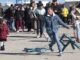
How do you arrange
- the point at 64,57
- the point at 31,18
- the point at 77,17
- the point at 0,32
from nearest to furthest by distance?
1. the point at 64,57
2. the point at 0,32
3. the point at 77,17
4. the point at 31,18

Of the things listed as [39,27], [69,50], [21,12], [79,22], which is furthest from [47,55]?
[21,12]

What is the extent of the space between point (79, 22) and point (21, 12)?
938cm

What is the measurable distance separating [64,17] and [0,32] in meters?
12.9

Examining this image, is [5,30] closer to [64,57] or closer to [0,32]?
[0,32]

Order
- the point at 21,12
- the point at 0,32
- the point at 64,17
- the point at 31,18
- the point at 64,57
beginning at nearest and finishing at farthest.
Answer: the point at 64,57
the point at 0,32
the point at 31,18
the point at 21,12
the point at 64,17

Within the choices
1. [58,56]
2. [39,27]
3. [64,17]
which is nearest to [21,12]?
[64,17]

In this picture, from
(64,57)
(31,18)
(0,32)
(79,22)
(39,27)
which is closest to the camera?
(64,57)

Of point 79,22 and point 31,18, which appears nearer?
point 79,22

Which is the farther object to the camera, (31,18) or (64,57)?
(31,18)

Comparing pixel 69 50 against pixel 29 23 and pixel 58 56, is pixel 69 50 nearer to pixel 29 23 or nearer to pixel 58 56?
pixel 58 56

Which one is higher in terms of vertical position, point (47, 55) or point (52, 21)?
point (52, 21)

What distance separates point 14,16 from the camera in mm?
26234

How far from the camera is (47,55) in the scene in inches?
541

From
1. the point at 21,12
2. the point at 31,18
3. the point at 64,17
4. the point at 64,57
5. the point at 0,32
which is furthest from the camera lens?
the point at 64,17
